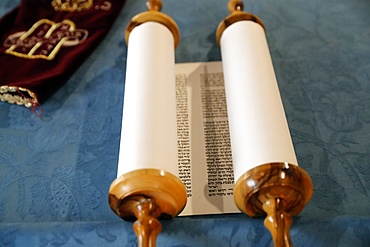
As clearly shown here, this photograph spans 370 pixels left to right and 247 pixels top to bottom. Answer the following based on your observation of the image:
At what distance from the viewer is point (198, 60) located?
861 mm

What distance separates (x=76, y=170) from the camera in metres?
0.67

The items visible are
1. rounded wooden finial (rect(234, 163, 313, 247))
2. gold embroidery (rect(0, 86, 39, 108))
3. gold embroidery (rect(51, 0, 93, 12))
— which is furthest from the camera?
gold embroidery (rect(51, 0, 93, 12))

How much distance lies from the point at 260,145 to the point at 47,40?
1.81ft

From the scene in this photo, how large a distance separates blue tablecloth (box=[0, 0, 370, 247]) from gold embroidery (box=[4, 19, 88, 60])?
6 centimetres

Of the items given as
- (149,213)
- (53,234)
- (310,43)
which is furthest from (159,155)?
(310,43)

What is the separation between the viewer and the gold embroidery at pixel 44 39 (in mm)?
834

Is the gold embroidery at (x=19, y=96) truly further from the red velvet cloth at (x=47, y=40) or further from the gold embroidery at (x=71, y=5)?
the gold embroidery at (x=71, y=5)

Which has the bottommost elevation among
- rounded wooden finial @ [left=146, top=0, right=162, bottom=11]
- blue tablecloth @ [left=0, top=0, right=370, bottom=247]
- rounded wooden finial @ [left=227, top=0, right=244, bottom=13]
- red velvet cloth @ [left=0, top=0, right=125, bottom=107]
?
blue tablecloth @ [left=0, top=0, right=370, bottom=247]

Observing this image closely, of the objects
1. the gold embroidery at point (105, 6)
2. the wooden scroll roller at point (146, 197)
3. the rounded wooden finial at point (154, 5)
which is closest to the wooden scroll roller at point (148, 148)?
the wooden scroll roller at point (146, 197)

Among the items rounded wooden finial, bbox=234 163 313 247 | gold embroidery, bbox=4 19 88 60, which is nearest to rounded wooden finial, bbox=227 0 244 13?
gold embroidery, bbox=4 19 88 60

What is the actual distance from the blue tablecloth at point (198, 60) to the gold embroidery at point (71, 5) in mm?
90

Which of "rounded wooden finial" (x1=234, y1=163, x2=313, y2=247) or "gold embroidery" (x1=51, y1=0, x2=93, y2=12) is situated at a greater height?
"gold embroidery" (x1=51, y1=0, x2=93, y2=12)

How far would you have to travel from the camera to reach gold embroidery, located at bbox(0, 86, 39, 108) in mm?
751

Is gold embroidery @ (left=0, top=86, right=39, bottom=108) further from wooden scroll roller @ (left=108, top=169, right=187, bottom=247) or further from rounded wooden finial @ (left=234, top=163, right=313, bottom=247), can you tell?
rounded wooden finial @ (left=234, top=163, right=313, bottom=247)
